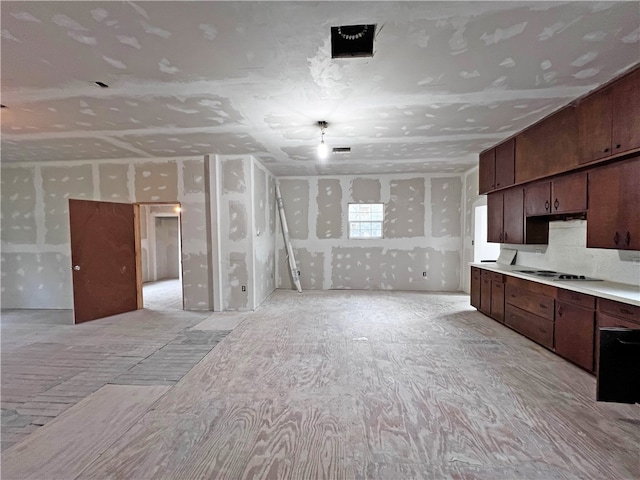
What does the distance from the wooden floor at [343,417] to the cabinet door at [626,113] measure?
217 cm

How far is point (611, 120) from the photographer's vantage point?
99.0 inches

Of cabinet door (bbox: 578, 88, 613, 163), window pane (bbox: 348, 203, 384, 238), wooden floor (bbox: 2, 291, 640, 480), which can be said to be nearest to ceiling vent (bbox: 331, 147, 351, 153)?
window pane (bbox: 348, 203, 384, 238)

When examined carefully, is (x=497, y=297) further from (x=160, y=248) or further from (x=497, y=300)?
(x=160, y=248)

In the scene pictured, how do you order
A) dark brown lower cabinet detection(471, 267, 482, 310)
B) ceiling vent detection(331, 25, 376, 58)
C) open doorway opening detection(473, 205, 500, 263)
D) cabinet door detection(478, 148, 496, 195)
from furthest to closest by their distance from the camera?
open doorway opening detection(473, 205, 500, 263)
dark brown lower cabinet detection(471, 267, 482, 310)
cabinet door detection(478, 148, 496, 195)
ceiling vent detection(331, 25, 376, 58)

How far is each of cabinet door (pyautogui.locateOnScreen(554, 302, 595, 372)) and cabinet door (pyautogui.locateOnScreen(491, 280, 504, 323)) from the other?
39.4 inches

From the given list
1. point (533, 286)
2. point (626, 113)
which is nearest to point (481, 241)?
point (533, 286)

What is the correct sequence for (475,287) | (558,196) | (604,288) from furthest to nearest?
1. (475,287)
2. (558,196)
3. (604,288)

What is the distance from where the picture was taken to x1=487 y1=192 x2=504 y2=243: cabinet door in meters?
4.41

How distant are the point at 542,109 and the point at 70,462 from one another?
5041 mm

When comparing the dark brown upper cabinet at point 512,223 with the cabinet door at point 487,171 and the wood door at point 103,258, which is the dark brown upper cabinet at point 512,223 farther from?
the wood door at point 103,258

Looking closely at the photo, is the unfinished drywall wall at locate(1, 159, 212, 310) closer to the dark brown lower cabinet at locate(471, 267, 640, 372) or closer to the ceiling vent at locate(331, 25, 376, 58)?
the ceiling vent at locate(331, 25, 376, 58)

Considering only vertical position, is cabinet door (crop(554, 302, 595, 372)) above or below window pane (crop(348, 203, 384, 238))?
below

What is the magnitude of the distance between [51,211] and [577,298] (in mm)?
8137

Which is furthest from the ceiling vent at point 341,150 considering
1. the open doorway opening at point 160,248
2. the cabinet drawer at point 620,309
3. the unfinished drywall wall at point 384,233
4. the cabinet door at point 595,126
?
the open doorway opening at point 160,248
